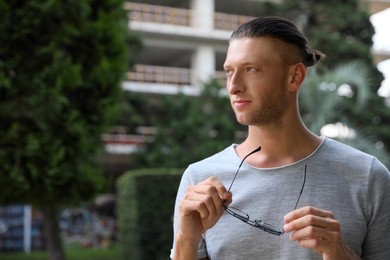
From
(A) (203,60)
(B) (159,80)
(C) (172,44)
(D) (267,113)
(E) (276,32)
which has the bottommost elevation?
(D) (267,113)

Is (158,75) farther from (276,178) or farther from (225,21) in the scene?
(276,178)

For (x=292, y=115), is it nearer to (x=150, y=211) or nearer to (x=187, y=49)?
(x=150, y=211)

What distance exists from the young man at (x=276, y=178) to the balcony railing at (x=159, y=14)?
21.6 metres

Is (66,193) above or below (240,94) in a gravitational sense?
below

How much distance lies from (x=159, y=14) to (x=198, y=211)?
74.7 ft

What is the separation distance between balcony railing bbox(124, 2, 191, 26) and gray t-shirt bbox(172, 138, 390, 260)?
2167cm

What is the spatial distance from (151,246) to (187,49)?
1415 cm

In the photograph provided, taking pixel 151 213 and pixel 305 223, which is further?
pixel 151 213

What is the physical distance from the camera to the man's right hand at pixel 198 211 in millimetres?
1686

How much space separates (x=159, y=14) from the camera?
24.0 m

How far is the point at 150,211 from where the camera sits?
11766 millimetres

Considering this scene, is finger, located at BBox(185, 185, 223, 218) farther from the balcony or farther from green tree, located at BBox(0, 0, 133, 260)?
the balcony

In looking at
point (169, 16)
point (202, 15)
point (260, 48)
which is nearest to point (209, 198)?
point (260, 48)

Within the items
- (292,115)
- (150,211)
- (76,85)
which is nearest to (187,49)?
(76,85)
